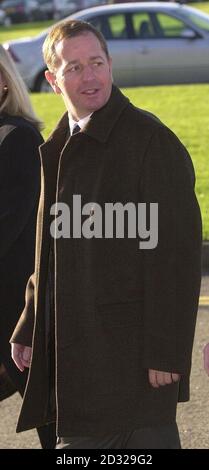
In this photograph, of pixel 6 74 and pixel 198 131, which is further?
pixel 198 131

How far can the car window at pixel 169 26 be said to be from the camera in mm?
19781

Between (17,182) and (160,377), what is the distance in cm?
131

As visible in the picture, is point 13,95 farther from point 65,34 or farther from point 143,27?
point 143,27

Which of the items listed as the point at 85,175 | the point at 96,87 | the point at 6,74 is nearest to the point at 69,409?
the point at 85,175

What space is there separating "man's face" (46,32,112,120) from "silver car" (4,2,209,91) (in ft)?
51.7

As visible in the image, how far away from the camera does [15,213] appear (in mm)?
4520

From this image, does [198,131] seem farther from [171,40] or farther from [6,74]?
[6,74]

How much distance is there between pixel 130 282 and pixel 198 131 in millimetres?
10028

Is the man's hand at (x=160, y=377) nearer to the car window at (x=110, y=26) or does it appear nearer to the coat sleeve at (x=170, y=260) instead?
the coat sleeve at (x=170, y=260)

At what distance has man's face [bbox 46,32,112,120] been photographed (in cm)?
362

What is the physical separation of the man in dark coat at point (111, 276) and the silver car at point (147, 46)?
51.9 ft

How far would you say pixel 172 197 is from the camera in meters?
3.42

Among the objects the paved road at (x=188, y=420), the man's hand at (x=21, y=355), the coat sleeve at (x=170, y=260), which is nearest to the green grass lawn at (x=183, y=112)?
the paved road at (x=188, y=420)
